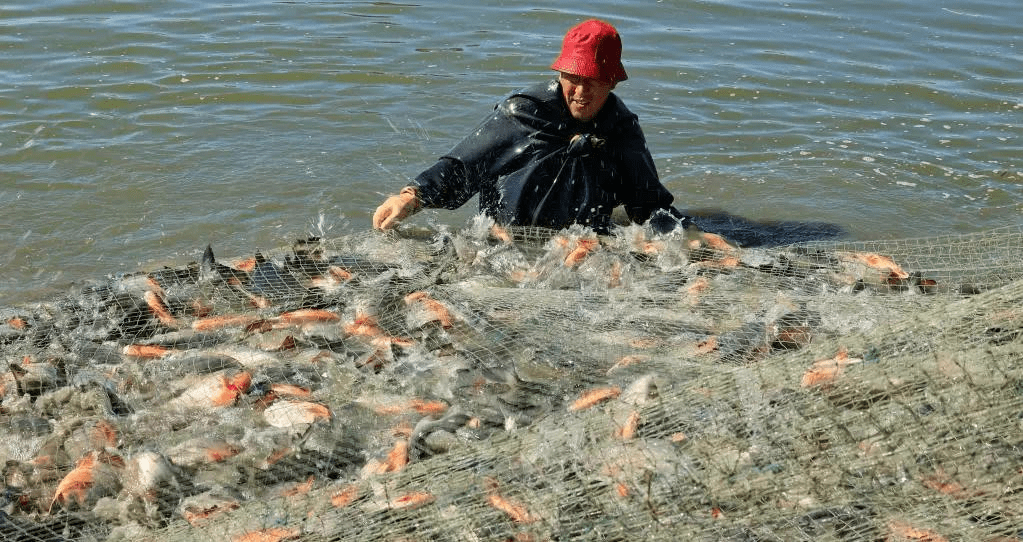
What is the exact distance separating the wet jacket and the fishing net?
0.28m

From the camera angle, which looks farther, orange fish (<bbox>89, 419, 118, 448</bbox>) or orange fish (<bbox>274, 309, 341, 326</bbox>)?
orange fish (<bbox>274, 309, 341, 326</bbox>)

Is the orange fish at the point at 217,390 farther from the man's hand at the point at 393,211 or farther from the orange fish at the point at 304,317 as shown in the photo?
the man's hand at the point at 393,211

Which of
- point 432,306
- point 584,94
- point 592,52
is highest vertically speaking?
point 592,52

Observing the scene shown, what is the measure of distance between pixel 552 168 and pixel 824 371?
8.68ft

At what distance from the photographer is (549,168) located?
18.4 feet

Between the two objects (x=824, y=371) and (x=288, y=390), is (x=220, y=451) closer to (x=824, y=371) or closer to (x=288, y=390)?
(x=288, y=390)

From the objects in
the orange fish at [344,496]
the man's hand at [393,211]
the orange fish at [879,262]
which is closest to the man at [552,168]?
the man's hand at [393,211]

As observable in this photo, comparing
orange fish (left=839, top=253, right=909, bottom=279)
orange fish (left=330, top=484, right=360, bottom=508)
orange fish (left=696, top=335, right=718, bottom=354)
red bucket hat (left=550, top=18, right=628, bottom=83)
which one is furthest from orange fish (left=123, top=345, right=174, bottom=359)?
orange fish (left=839, top=253, right=909, bottom=279)

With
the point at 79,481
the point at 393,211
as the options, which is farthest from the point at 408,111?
the point at 79,481

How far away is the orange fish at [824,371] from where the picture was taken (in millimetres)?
3193

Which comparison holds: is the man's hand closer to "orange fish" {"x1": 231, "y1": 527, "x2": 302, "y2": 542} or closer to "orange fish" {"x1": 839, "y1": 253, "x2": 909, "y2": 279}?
"orange fish" {"x1": 839, "y1": 253, "x2": 909, "y2": 279}

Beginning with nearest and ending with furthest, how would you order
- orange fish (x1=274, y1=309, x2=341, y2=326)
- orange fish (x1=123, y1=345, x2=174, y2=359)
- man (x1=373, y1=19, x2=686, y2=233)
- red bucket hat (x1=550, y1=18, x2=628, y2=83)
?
orange fish (x1=123, y1=345, x2=174, y2=359) < orange fish (x1=274, y1=309, x2=341, y2=326) < red bucket hat (x1=550, y1=18, x2=628, y2=83) < man (x1=373, y1=19, x2=686, y2=233)

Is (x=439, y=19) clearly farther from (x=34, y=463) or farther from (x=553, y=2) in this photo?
(x=34, y=463)

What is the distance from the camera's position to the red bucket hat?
4953 mm
